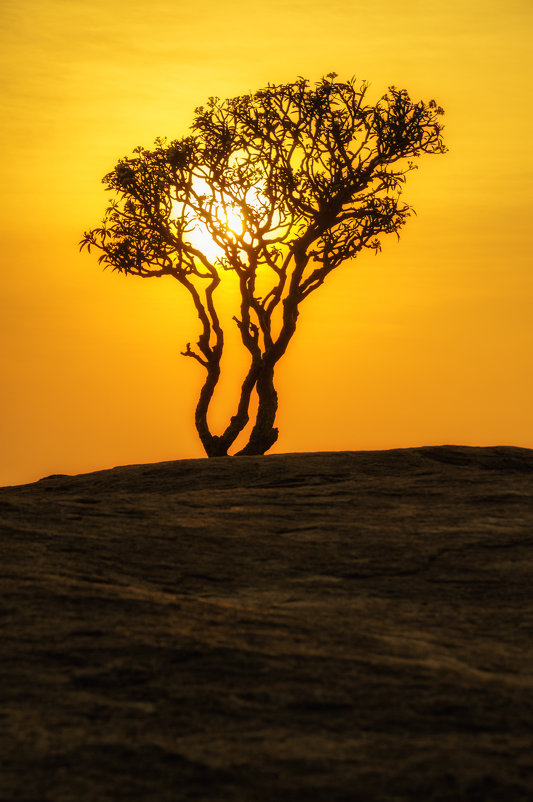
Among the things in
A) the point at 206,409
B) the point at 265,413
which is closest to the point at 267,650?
the point at 265,413

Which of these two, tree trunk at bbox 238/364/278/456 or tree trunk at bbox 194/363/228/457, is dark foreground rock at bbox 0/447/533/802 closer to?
→ tree trunk at bbox 238/364/278/456

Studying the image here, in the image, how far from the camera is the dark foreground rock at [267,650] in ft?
23.2

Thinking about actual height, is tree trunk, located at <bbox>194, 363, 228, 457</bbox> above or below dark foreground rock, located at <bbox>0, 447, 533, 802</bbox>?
above

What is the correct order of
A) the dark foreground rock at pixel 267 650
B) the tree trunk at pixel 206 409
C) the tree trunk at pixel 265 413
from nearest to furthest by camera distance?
the dark foreground rock at pixel 267 650 < the tree trunk at pixel 265 413 < the tree trunk at pixel 206 409

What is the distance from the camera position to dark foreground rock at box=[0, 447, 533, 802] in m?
7.07

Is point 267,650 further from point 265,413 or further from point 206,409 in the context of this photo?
point 206,409

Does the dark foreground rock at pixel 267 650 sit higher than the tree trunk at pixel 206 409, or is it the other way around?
the tree trunk at pixel 206 409

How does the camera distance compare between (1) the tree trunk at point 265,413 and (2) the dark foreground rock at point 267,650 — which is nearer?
(2) the dark foreground rock at point 267,650

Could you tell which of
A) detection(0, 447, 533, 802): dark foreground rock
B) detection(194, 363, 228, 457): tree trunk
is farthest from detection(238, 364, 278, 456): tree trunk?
detection(0, 447, 533, 802): dark foreground rock

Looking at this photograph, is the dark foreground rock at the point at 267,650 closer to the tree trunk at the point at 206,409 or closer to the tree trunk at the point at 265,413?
the tree trunk at the point at 265,413

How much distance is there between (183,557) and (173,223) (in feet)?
76.7

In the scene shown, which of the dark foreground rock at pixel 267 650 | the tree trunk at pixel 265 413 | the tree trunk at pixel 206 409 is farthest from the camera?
the tree trunk at pixel 206 409

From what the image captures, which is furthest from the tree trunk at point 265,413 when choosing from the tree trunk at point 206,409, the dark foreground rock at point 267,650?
the dark foreground rock at point 267,650

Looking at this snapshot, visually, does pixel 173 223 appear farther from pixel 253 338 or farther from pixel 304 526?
pixel 304 526
